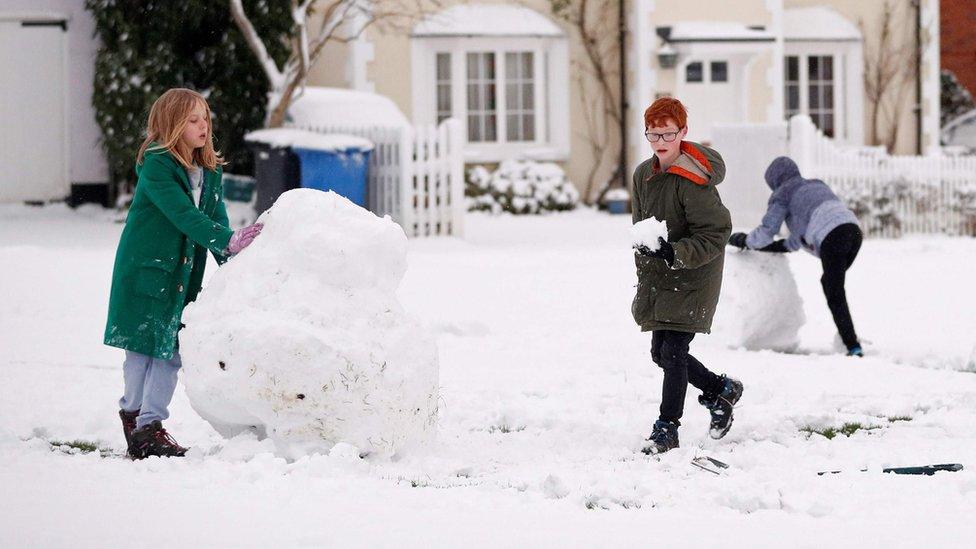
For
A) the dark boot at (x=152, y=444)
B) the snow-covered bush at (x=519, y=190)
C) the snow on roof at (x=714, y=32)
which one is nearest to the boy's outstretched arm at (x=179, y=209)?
the dark boot at (x=152, y=444)

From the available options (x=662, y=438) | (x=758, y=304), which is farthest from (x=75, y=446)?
(x=758, y=304)

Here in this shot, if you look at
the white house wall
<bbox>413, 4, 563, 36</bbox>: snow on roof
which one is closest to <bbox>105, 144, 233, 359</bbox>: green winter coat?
the white house wall

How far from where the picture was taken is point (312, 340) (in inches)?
208

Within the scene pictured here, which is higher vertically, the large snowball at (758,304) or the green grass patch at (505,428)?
the large snowball at (758,304)

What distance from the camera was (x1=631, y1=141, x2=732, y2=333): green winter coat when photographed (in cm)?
596

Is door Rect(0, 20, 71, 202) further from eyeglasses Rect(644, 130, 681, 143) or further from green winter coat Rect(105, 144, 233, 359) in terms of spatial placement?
eyeglasses Rect(644, 130, 681, 143)

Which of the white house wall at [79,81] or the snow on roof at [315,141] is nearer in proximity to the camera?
the snow on roof at [315,141]

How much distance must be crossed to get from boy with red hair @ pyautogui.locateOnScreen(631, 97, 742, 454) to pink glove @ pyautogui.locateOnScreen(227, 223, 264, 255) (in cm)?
Result: 153

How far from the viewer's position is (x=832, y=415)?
6.54 m

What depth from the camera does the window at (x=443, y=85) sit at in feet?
65.5

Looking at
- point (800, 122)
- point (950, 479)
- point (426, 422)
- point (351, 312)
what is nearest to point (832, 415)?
point (950, 479)

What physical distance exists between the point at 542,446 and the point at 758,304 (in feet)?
9.92

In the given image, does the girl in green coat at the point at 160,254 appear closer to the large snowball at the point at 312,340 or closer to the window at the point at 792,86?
the large snowball at the point at 312,340

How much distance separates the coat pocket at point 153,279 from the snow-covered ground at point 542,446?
645 mm
